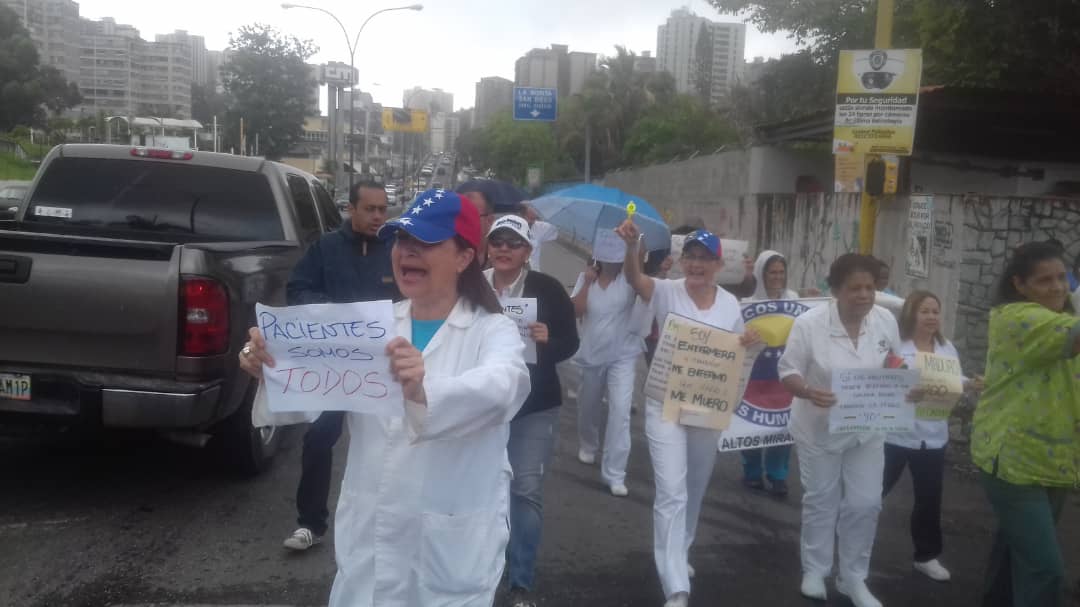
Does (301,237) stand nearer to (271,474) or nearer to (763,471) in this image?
(271,474)

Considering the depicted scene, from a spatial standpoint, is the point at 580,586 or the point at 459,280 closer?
the point at 459,280

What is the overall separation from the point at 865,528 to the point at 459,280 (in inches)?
108

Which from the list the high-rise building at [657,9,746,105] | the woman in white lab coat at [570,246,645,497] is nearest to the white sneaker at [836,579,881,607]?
the woman in white lab coat at [570,246,645,497]

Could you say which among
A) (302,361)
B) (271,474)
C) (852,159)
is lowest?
(271,474)

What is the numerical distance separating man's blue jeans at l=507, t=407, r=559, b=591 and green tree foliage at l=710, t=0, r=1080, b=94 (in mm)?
11399

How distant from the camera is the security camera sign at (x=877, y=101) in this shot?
873cm

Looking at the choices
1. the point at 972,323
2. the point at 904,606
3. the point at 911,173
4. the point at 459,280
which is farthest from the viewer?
the point at 911,173

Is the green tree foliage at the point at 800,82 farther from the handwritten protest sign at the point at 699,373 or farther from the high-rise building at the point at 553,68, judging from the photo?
the high-rise building at the point at 553,68

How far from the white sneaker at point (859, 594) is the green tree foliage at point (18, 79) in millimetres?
60991

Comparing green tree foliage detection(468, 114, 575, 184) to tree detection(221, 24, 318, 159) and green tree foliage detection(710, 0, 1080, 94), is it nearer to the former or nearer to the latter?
tree detection(221, 24, 318, 159)

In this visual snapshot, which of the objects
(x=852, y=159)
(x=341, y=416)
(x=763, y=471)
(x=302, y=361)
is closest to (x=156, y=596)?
(x=341, y=416)

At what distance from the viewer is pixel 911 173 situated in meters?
16.3

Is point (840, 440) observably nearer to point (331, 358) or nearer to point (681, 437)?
point (681, 437)

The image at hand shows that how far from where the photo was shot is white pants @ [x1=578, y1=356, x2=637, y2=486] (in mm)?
6312
